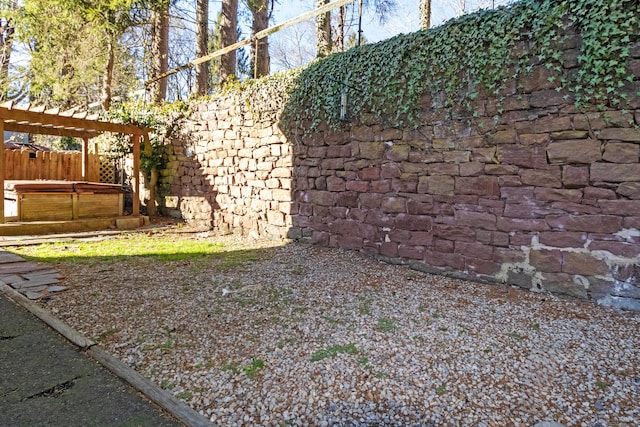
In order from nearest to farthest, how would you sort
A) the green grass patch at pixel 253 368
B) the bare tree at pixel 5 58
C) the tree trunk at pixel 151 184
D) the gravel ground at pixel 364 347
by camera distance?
the gravel ground at pixel 364 347 < the green grass patch at pixel 253 368 < the tree trunk at pixel 151 184 < the bare tree at pixel 5 58

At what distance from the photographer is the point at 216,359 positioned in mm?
2326

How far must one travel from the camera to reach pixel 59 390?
195cm

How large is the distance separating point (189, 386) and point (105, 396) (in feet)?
1.32

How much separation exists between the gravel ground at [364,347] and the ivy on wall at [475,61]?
193 centimetres

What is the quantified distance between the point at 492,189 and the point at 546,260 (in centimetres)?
82

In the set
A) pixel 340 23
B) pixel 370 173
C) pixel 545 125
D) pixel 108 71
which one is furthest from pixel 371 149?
pixel 108 71

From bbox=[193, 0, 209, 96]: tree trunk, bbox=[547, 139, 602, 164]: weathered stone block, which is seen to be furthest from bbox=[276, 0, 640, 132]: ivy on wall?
bbox=[193, 0, 209, 96]: tree trunk

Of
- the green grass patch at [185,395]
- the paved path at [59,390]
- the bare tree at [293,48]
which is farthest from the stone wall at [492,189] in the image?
the bare tree at [293,48]

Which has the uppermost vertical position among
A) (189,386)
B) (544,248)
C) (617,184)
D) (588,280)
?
(617,184)

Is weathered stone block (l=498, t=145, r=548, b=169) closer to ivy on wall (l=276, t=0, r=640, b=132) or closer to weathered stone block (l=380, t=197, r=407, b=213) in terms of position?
ivy on wall (l=276, t=0, r=640, b=132)

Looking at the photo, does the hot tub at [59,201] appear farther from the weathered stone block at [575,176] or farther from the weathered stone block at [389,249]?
the weathered stone block at [575,176]

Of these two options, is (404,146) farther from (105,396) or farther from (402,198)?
(105,396)

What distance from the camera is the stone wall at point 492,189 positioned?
10.4 ft

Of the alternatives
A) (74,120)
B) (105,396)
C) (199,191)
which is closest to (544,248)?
(105,396)
